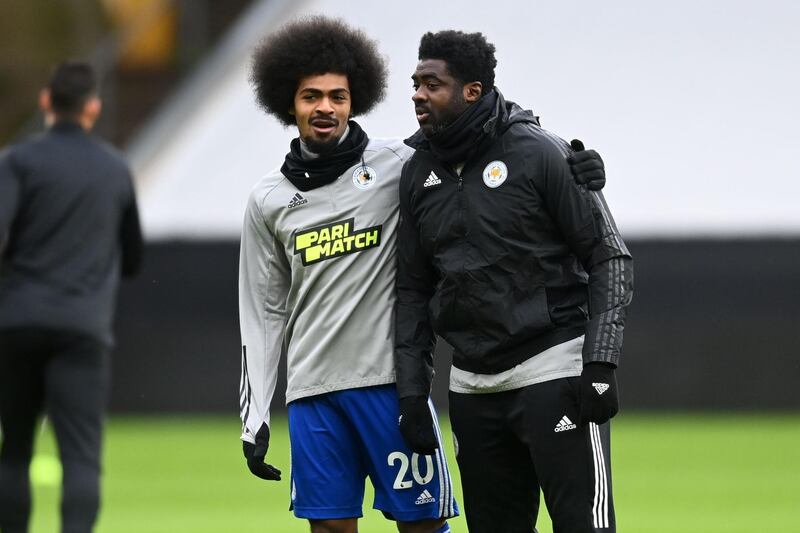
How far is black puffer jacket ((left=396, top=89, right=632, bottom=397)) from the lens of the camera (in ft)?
17.7

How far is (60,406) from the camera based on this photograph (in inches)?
268

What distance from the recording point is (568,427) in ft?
17.7

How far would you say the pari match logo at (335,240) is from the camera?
19.3ft

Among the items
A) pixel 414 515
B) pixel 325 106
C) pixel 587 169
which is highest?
pixel 325 106

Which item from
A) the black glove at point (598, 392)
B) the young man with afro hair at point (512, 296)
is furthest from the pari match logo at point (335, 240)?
the black glove at point (598, 392)

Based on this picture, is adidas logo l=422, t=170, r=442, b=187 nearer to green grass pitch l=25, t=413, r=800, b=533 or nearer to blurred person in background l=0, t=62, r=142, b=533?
blurred person in background l=0, t=62, r=142, b=533

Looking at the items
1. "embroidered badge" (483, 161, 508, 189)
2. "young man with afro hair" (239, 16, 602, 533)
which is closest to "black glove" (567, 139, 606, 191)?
"embroidered badge" (483, 161, 508, 189)

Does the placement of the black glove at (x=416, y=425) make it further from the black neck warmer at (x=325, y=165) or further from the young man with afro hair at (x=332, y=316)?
the black neck warmer at (x=325, y=165)

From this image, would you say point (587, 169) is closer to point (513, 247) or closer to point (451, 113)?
point (513, 247)

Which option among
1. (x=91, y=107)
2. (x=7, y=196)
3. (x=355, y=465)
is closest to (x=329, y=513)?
(x=355, y=465)

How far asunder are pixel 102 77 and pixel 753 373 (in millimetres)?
9158

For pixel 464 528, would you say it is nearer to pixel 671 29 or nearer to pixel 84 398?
pixel 84 398

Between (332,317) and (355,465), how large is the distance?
1.91 feet

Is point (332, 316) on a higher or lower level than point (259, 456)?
higher
